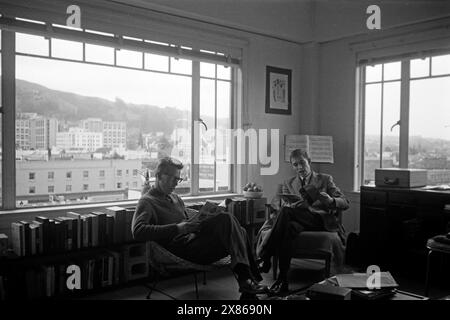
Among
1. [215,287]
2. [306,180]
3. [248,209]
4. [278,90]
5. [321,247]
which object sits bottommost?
[215,287]

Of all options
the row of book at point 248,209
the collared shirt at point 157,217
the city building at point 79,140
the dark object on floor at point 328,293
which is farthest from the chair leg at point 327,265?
the city building at point 79,140

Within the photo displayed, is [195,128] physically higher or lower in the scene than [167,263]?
higher

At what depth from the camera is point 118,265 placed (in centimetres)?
382

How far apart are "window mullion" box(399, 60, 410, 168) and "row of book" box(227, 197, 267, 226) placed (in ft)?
5.47

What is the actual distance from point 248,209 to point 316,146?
123 centimetres

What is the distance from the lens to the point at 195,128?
16.1 ft

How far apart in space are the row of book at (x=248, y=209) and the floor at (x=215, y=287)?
1.96 feet

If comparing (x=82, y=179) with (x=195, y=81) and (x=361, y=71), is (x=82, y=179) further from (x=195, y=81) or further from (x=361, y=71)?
(x=361, y=71)

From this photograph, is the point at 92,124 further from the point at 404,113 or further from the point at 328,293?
the point at 404,113

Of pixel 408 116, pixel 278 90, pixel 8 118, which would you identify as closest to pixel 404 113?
pixel 408 116

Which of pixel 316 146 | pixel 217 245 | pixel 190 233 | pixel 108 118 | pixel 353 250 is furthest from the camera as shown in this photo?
pixel 316 146

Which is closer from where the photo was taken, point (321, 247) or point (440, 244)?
point (440, 244)

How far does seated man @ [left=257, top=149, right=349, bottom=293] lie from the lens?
3.78 meters

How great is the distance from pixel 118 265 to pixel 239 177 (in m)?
1.91
